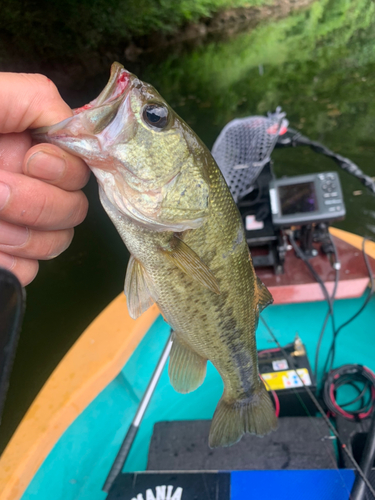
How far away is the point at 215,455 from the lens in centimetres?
187

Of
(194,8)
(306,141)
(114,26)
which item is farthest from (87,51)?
(306,141)

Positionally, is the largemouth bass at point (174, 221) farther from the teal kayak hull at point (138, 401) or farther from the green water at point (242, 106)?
the green water at point (242, 106)

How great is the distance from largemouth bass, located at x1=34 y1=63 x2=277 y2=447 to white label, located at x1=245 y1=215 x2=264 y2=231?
125 centimetres

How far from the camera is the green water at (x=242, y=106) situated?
416 cm

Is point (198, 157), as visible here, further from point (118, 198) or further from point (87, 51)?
point (87, 51)

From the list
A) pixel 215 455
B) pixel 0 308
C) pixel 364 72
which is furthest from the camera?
pixel 364 72

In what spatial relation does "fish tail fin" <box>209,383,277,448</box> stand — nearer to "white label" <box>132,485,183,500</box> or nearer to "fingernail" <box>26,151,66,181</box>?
"white label" <box>132,485,183,500</box>

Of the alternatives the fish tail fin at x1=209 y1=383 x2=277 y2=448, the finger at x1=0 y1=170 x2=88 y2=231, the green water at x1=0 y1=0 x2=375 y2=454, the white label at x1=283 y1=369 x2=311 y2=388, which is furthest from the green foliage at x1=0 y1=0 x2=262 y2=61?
the fish tail fin at x1=209 y1=383 x2=277 y2=448

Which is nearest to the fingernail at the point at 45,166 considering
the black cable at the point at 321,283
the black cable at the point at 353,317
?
the black cable at the point at 321,283

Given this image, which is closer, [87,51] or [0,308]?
[0,308]

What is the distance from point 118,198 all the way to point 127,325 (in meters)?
1.68

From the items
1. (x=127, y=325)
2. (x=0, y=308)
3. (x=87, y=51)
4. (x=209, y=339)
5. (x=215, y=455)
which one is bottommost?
(x=215, y=455)

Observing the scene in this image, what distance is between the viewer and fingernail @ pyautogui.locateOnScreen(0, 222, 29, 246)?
1020mm

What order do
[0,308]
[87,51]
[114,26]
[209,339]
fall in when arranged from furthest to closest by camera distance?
[114,26], [87,51], [209,339], [0,308]
